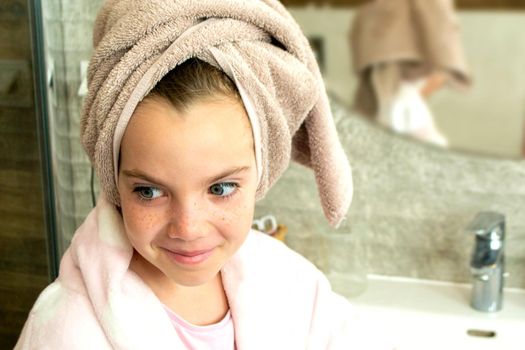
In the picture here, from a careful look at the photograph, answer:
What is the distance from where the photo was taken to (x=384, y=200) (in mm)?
1144

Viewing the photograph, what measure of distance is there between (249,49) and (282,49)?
0.05 metres

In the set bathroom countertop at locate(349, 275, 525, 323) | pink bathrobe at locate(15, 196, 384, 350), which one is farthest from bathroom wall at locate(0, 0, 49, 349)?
bathroom countertop at locate(349, 275, 525, 323)

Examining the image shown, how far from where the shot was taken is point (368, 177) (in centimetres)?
114

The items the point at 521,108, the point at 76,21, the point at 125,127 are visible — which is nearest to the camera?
the point at 521,108

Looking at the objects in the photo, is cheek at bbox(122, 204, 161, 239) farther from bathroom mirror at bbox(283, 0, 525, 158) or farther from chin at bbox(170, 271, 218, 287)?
bathroom mirror at bbox(283, 0, 525, 158)

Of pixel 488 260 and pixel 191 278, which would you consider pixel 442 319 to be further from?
pixel 191 278

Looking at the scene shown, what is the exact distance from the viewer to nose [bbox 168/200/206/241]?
67cm

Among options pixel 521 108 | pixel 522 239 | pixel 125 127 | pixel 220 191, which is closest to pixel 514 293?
pixel 522 239

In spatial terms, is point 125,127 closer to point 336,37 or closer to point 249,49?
point 249,49

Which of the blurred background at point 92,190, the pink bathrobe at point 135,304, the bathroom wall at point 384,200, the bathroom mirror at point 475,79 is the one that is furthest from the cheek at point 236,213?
the bathroom mirror at point 475,79

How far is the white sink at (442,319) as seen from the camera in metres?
1.07

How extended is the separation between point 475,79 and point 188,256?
1.96 feet

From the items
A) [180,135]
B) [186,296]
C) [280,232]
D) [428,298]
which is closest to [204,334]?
[186,296]

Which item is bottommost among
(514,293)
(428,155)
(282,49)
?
(514,293)
